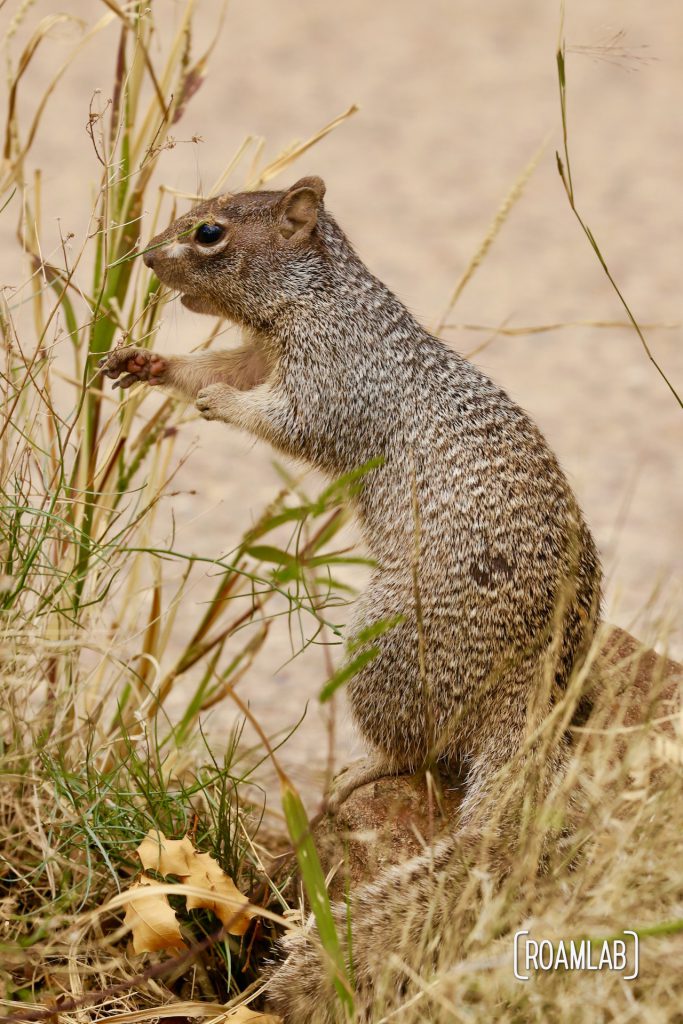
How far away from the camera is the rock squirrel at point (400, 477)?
252cm

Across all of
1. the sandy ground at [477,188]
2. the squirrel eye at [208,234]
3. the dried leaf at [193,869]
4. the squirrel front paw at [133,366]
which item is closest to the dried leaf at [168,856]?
the dried leaf at [193,869]

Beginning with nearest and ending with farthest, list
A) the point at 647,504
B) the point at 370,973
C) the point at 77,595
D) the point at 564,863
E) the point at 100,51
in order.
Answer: the point at 564,863 → the point at 370,973 → the point at 77,595 → the point at 647,504 → the point at 100,51

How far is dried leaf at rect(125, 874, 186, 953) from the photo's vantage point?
2.33m

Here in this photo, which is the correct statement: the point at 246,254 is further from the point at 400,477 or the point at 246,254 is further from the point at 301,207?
the point at 400,477

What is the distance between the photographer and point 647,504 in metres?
5.63

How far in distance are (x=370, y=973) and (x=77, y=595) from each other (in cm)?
110

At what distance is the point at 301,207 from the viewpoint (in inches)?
123

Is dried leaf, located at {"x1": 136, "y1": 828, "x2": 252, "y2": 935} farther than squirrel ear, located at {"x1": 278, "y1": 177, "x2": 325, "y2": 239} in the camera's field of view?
No

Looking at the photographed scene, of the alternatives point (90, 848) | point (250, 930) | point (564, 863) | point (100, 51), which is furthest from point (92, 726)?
point (100, 51)

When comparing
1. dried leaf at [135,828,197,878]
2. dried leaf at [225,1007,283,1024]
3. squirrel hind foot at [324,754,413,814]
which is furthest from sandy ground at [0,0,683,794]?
dried leaf at [225,1007,283,1024]

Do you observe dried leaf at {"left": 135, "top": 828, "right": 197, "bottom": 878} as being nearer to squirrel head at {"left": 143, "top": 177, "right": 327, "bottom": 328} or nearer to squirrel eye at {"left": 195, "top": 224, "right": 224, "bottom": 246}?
squirrel head at {"left": 143, "top": 177, "right": 327, "bottom": 328}

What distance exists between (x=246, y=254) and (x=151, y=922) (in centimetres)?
161

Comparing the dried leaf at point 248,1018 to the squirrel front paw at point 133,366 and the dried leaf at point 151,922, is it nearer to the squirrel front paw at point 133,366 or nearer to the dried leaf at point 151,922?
the dried leaf at point 151,922

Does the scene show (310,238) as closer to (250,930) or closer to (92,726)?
(92,726)
